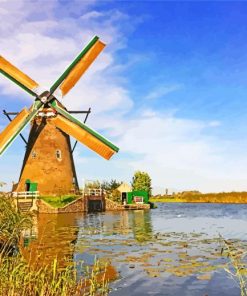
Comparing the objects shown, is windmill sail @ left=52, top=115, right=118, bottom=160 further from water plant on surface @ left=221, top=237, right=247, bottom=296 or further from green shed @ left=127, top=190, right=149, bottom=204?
green shed @ left=127, top=190, right=149, bottom=204

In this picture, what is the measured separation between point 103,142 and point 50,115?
6250 millimetres

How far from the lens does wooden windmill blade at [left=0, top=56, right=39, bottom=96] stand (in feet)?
96.2

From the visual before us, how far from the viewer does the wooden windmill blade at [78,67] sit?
29612mm

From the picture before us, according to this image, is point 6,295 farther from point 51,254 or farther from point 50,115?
point 50,115

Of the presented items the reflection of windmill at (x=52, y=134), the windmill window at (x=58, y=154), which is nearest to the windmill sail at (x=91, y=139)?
the reflection of windmill at (x=52, y=134)

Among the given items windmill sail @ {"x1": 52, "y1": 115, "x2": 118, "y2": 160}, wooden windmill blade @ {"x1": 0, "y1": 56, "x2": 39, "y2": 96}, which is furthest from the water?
wooden windmill blade @ {"x1": 0, "y1": 56, "x2": 39, "y2": 96}

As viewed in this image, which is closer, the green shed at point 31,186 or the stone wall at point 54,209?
the stone wall at point 54,209


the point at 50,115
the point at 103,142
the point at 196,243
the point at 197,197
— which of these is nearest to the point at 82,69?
the point at 50,115

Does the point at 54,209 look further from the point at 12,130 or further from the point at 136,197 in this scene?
the point at 136,197

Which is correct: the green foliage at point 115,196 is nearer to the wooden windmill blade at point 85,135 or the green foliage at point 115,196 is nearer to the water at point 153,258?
the wooden windmill blade at point 85,135

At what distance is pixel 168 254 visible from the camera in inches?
478

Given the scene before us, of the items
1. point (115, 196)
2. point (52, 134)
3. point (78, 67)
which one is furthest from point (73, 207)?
point (115, 196)

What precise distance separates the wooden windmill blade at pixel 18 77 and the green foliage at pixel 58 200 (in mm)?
10148

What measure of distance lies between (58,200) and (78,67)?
12.2 meters
